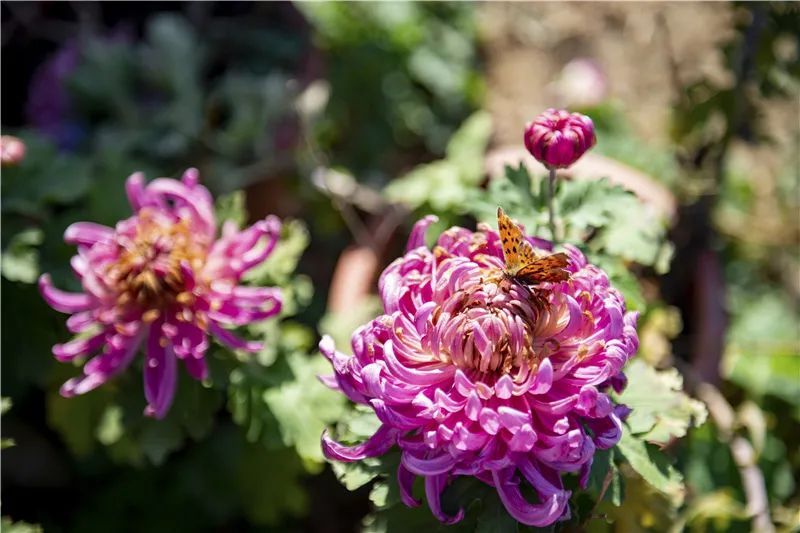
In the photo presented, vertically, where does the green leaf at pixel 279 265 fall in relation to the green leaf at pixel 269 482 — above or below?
above

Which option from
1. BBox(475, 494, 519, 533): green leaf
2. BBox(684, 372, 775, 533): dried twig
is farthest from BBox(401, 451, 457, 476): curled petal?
BBox(684, 372, 775, 533): dried twig

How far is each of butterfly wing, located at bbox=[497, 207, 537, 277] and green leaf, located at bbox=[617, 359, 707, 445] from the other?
0.26 metres

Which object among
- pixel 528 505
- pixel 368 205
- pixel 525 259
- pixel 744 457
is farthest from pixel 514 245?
pixel 368 205

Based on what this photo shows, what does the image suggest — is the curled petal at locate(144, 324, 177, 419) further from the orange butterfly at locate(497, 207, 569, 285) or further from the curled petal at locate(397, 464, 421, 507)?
the orange butterfly at locate(497, 207, 569, 285)

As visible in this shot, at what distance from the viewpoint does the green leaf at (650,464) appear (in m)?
0.95

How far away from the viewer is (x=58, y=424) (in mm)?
1417

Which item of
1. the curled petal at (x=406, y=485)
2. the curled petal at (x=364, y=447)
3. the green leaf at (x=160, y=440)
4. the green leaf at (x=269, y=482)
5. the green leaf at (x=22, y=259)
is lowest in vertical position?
the green leaf at (x=269, y=482)

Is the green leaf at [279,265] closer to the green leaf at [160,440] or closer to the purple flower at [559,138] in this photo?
the green leaf at [160,440]

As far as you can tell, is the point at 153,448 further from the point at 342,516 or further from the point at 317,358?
the point at 342,516

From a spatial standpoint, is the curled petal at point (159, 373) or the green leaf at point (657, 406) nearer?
the green leaf at point (657, 406)

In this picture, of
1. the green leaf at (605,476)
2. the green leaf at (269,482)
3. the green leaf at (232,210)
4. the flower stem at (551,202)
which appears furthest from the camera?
the green leaf at (269,482)

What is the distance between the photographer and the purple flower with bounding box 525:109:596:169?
0.97 meters

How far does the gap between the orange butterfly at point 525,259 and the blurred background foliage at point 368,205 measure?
0.75 feet

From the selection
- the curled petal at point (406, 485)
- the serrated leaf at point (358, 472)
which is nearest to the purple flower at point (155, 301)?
the serrated leaf at point (358, 472)
